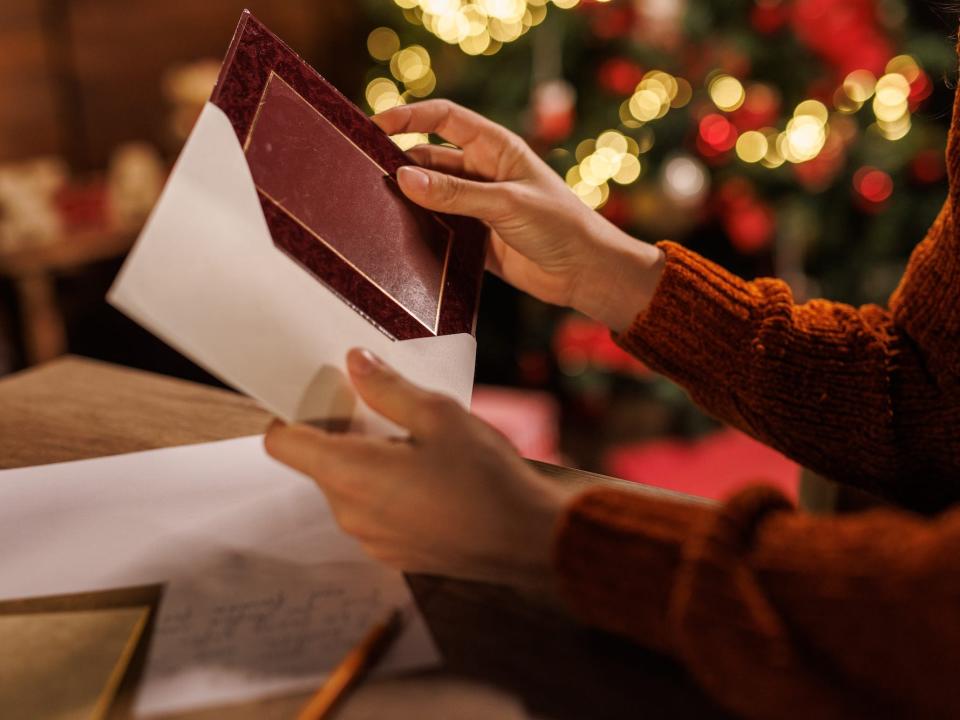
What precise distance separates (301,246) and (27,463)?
306 mm

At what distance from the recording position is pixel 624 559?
403 millimetres

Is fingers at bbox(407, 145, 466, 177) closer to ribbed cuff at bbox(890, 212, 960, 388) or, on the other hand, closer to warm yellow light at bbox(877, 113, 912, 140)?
ribbed cuff at bbox(890, 212, 960, 388)

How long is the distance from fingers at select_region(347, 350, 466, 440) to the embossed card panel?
0.16 feet

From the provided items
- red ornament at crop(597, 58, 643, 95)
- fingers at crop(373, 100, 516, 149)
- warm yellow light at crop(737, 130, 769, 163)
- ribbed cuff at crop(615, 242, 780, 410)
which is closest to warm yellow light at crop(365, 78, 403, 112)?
red ornament at crop(597, 58, 643, 95)

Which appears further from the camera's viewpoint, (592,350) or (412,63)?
(412,63)

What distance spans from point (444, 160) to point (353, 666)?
48 centimetres

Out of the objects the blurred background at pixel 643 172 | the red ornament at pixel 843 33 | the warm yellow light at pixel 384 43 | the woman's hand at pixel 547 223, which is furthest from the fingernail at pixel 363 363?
the warm yellow light at pixel 384 43

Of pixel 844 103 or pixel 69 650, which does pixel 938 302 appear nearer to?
pixel 69 650

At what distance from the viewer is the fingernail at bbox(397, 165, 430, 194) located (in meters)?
0.59

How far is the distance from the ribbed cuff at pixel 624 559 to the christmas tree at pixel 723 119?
4.66 feet

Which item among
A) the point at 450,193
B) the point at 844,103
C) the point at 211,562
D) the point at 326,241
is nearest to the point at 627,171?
the point at 844,103

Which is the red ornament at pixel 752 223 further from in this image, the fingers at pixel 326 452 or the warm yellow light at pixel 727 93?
the fingers at pixel 326 452

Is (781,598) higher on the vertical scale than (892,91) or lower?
lower

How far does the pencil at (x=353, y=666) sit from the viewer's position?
0.37m
